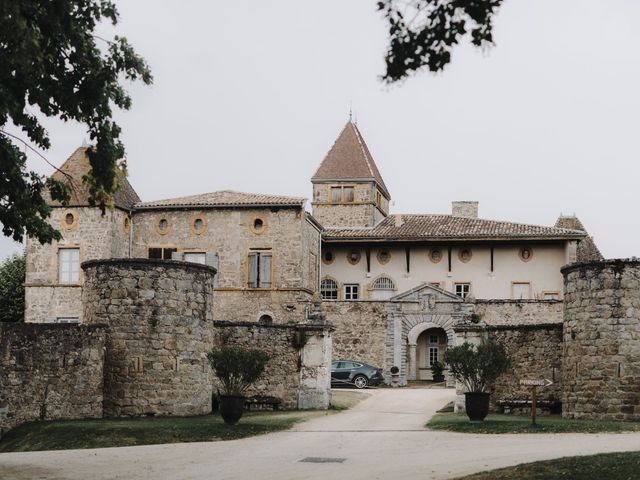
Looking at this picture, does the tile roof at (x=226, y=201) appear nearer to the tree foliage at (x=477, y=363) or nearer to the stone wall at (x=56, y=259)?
the stone wall at (x=56, y=259)

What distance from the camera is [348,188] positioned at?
187ft

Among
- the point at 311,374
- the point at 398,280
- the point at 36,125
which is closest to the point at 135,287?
the point at 311,374

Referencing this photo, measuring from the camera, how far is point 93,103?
16.1 m

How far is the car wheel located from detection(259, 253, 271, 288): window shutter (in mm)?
7644

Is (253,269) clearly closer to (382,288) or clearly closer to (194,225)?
(194,225)

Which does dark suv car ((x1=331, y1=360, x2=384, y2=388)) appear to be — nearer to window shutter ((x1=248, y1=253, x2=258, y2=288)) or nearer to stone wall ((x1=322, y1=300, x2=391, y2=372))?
stone wall ((x1=322, y1=300, x2=391, y2=372))

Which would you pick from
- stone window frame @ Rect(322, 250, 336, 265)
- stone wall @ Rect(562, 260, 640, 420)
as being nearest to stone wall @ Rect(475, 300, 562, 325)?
stone window frame @ Rect(322, 250, 336, 265)

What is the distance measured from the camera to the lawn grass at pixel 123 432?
70.4 ft

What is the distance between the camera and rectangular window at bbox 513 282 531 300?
1946 inches

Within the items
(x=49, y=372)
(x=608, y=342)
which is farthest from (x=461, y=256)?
(x=49, y=372)

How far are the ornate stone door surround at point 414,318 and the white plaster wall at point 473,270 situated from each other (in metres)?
5.10

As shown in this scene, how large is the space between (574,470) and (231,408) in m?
9.96

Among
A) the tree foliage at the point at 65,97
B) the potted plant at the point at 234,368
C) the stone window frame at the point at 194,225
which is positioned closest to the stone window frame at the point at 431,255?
the stone window frame at the point at 194,225

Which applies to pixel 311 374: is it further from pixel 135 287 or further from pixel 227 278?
pixel 227 278
